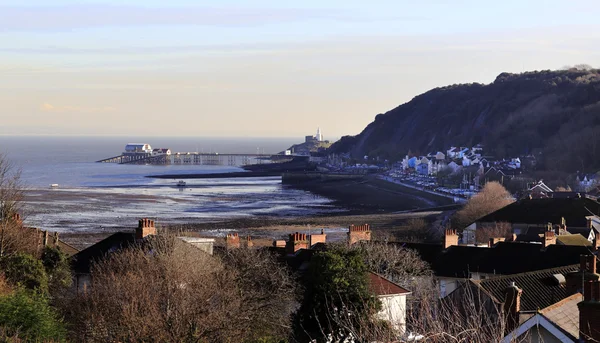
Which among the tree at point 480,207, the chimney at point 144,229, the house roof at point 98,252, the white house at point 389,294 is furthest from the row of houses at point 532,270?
the tree at point 480,207

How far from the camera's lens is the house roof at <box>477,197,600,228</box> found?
47.1 m

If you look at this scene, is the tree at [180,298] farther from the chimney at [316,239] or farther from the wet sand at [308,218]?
the wet sand at [308,218]

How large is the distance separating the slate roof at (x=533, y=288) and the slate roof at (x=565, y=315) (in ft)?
3.65

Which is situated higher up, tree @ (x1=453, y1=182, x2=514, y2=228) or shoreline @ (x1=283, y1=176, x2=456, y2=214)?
tree @ (x1=453, y1=182, x2=514, y2=228)

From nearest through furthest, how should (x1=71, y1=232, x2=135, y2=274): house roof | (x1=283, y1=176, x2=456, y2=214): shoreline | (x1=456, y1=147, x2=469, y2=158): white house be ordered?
(x1=71, y1=232, x2=135, y2=274): house roof
(x1=283, y1=176, x2=456, y2=214): shoreline
(x1=456, y1=147, x2=469, y2=158): white house

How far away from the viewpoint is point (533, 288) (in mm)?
17750

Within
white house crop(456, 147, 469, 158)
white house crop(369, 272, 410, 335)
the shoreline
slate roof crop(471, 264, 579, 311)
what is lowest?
the shoreline

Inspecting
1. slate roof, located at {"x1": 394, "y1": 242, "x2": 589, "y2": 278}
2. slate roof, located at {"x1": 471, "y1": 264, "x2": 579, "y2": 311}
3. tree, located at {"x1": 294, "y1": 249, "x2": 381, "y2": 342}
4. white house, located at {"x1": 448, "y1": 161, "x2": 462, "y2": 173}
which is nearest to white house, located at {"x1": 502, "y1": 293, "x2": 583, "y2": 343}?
slate roof, located at {"x1": 471, "y1": 264, "x2": 579, "y2": 311}

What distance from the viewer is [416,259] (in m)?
26.9

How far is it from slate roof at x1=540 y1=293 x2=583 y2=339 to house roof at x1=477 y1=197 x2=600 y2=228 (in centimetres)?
3171

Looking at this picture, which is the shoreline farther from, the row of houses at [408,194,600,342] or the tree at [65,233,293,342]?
the tree at [65,233,293,342]

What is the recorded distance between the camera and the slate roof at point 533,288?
54.5 ft

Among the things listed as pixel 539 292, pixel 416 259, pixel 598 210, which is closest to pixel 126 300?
pixel 539 292

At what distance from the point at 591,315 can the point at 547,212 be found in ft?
124
